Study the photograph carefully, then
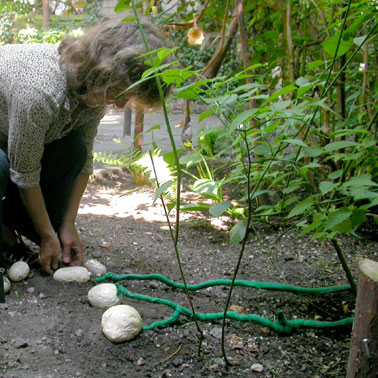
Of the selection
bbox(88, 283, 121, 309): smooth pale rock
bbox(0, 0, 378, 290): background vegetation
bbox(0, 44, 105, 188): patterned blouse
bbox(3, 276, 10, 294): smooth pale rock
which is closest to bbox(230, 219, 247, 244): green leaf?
bbox(0, 0, 378, 290): background vegetation

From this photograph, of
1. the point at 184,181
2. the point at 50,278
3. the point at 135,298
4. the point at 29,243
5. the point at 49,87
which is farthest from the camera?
the point at 184,181

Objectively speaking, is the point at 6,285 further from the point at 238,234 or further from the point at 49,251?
the point at 238,234

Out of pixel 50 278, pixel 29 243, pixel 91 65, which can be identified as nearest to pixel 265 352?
pixel 50 278

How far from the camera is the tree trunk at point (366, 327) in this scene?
96 cm

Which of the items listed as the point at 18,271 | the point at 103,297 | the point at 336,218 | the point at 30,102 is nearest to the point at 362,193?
the point at 336,218

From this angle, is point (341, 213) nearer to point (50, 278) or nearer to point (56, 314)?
point (56, 314)

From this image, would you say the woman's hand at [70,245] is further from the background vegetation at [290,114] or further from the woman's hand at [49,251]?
the background vegetation at [290,114]

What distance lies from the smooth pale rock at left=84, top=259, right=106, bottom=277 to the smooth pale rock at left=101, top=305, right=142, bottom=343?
1.45 ft

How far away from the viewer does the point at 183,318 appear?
5.30ft

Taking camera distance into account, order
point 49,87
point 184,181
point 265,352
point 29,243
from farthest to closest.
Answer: point 184,181, point 29,243, point 49,87, point 265,352

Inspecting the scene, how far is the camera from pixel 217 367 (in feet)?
4.50

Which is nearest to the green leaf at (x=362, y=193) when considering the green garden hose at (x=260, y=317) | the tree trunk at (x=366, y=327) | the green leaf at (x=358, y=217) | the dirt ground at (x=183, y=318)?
the green leaf at (x=358, y=217)

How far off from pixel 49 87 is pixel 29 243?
97cm

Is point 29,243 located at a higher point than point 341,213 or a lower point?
lower
